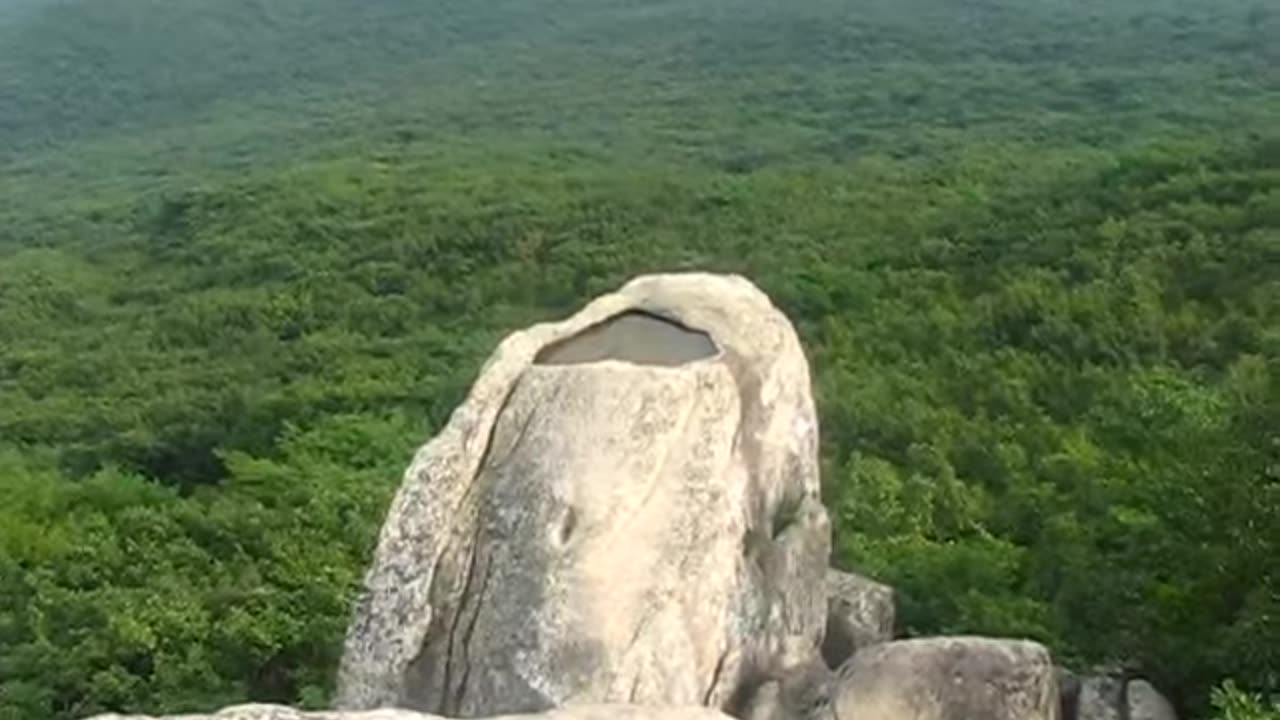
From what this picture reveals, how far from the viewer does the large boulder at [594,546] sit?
10281 millimetres

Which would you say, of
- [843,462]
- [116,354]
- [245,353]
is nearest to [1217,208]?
[843,462]

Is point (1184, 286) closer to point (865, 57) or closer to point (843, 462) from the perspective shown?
point (843, 462)

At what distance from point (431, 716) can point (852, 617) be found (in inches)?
165

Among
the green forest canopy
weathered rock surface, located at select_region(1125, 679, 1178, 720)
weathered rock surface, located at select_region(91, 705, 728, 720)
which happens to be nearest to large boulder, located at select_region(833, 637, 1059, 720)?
weathered rock surface, located at select_region(1125, 679, 1178, 720)

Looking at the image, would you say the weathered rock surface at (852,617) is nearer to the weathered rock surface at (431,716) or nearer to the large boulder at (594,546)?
the large boulder at (594,546)

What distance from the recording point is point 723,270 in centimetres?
4591

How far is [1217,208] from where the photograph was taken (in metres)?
41.7

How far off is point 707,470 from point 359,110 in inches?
3443

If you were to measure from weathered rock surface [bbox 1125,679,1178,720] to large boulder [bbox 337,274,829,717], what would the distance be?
7.15 feet

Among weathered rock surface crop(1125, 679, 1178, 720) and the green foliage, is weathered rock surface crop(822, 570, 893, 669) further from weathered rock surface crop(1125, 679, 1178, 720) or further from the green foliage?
the green foliage

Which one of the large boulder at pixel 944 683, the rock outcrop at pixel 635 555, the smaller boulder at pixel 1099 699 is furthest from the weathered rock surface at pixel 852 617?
the smaller boulder at pixel 1099 699

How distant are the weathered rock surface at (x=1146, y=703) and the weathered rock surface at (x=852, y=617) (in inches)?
60.6

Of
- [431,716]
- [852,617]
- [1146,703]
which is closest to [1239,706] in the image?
[1146,703]

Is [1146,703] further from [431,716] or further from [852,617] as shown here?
[431,716]
